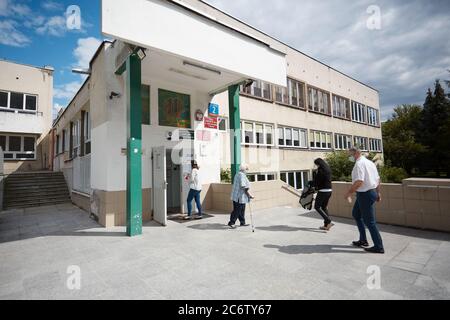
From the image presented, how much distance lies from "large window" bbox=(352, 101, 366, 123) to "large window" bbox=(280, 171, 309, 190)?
10.5 metres

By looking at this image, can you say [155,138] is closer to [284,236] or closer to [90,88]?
[90,88]

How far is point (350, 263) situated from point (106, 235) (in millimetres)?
5526

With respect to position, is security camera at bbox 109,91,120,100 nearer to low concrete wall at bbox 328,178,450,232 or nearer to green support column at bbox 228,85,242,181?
green support column at bbox 228,85,242,181

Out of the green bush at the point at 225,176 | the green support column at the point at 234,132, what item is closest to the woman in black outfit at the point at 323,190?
the green support column at the point at 234,132

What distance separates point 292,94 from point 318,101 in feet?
11.6

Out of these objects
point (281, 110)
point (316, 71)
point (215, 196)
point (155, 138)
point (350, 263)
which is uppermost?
point (316, 71)

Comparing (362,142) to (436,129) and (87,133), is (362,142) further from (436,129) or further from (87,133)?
(87,133)

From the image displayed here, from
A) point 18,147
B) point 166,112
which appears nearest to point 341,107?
point 166,112

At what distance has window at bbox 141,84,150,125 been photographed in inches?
309

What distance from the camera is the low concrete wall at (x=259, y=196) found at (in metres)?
8.84

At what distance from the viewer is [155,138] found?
7.98m

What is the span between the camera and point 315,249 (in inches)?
181

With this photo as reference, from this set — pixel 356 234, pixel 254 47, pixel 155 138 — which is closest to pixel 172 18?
pixel 254 47

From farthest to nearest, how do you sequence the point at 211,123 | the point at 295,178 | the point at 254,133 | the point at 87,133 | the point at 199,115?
the point at 295,178
the point at 254,133
the point at 87,133
the point at 211,123
the point at 199,115
